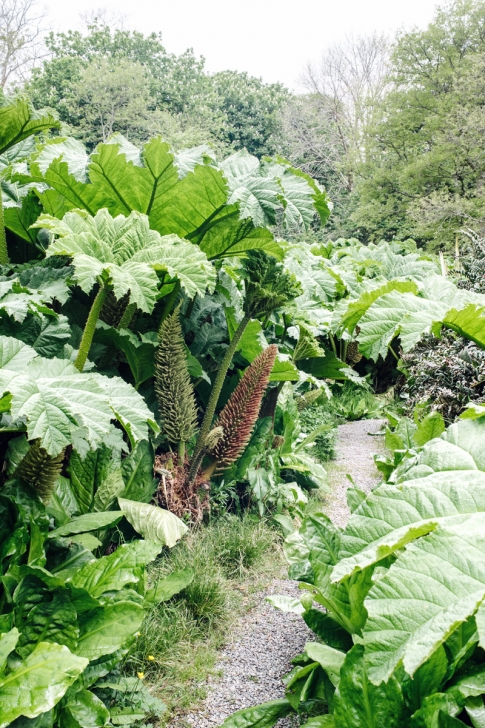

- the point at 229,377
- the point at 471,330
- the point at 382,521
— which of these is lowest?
the point at 229,377

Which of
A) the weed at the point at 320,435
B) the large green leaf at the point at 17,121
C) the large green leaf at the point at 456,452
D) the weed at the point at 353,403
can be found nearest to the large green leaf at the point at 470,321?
the large green leaf at the point at 456,452

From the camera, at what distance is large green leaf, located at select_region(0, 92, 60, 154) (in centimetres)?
212

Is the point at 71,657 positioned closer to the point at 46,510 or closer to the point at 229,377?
the point at 46,510

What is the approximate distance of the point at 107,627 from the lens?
157 centimetres

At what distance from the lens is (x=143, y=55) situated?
100 ft

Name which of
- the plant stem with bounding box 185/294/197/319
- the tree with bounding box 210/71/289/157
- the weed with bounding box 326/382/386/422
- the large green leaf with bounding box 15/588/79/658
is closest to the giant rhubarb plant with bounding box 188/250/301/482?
the plant stem with bounding box 185/294/197/319

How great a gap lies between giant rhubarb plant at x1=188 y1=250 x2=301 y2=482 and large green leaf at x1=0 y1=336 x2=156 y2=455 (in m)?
0.85

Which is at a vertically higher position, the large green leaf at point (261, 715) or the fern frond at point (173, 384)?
the fern frond at point (173, 384)

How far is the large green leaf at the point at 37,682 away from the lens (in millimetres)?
1240

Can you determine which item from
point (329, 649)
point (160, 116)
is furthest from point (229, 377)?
point (160, 116)

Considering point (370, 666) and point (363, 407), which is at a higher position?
point (370, 666)

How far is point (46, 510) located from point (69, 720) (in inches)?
26.5

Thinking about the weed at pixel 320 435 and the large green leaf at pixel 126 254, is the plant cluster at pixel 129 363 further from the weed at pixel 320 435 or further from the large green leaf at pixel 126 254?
the weed at pixel 320 435

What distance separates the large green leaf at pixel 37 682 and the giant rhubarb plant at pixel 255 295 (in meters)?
1.29
